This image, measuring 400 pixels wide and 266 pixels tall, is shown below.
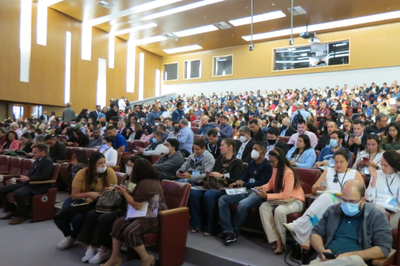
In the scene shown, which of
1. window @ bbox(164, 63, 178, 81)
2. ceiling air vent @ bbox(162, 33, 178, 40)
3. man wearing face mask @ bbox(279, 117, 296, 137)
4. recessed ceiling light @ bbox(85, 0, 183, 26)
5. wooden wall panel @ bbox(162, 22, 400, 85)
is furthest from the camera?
window @ bbox(164, 63, 178, 81)

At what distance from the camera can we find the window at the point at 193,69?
23.7m

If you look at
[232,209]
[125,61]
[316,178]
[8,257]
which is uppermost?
[125,61]

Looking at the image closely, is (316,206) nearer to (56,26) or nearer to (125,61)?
(56,26)

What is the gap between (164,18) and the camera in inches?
652

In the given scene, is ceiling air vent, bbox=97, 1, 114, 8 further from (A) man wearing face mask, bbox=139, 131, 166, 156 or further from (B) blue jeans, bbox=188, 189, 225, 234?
(B) blue jeans, bbox=188, 189, 225, 234

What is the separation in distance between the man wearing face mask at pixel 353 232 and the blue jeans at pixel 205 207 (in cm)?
153

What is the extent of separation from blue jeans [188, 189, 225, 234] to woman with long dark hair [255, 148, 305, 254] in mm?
571

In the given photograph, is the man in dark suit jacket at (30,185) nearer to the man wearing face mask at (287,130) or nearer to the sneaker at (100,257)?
the sneaker at (100,257)

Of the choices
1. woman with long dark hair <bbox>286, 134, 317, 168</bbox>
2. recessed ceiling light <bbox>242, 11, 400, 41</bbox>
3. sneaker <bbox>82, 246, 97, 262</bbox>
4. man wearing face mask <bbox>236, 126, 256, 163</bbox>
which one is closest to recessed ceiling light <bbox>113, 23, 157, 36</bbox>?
recessed ceiling light <bbox>242, 11, 400, 41</bbox>

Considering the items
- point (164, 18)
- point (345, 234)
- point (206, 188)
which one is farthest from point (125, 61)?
point (345, 234)

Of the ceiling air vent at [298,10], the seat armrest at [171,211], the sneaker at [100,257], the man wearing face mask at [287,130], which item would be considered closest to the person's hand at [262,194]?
the seat armrest at [171,211]

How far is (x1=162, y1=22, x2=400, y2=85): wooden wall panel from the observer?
16.4 metres

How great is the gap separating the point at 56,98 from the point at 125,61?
5.85 m

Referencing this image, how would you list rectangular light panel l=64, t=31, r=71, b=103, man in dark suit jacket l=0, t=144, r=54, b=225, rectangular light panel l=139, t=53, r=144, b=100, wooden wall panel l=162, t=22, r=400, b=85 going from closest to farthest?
man in dark suit jacket l=0, t=144, r=54, b=225
wooden wall panel l=162, t=22, r=400, b=85
rectangular light panel l=64, t=31, r=71, b=103
rectangular light panel l=139, t=53, r=144, b=100
